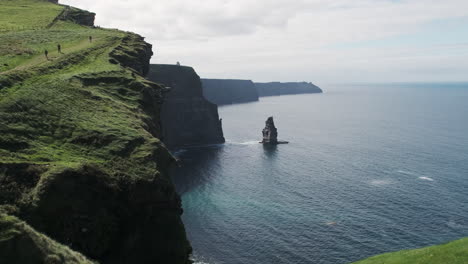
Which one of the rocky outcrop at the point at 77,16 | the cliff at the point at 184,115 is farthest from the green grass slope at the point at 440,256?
the cliff at the point at 184,115

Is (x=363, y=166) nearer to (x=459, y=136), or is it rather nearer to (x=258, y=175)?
(x=258, y=175)

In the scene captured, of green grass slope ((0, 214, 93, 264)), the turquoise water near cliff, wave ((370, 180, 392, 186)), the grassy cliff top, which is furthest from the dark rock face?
green grass slope ((0, 214, 93, 264))

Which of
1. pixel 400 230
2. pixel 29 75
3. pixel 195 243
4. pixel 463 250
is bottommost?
pixel 195 243

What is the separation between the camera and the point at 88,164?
37656 millimetres

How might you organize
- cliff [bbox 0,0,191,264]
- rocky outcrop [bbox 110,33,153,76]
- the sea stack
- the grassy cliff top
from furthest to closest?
1. the sea stack
2. rocky outcrop [bbox 110,33,153,76]
3. the grassy cliff top
4. cliff [bbox 0,0,191,264]

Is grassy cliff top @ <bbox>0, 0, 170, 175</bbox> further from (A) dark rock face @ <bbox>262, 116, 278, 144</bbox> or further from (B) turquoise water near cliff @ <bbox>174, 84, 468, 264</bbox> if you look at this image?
(A) dark rock face @ <bbox>262, 116, 278, 144</bbox>

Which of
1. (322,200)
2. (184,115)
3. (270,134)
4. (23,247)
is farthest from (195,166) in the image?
(23,247)

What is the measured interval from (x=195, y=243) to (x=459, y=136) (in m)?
152

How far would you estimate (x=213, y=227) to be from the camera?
8306cm

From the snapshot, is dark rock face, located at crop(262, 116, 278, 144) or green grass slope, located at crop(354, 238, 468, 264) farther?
dark rock face, located at crop(262, 116, 278, 144)

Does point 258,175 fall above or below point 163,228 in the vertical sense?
below

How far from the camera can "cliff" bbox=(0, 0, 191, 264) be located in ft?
107

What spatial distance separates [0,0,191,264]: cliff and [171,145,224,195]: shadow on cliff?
51.2 m

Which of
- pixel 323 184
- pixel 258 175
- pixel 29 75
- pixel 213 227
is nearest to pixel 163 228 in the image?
pixel 29 75
